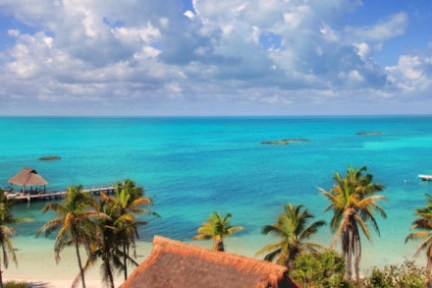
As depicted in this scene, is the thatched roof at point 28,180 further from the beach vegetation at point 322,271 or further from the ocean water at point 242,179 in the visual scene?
the beach vegetation at point 322,271

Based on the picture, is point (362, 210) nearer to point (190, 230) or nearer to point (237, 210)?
point (190, 230)

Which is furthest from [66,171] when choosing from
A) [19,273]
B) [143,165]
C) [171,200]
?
[19,273]

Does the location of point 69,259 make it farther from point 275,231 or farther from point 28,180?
point 28,180

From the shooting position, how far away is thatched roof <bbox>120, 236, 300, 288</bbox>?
17.4 m

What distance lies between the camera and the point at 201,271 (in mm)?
18234

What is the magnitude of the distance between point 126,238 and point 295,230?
10745 millimetres

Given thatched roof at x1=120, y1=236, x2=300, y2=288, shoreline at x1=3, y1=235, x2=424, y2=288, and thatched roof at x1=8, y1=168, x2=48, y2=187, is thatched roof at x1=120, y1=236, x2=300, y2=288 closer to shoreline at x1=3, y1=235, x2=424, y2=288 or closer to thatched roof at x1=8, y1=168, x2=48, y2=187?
shoreline at x1=3, y1=235, x2=424, y2=288

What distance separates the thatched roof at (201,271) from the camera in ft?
57.2

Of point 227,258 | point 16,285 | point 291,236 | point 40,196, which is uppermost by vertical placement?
point 227,258

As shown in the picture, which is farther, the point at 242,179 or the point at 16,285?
the point at 242,179

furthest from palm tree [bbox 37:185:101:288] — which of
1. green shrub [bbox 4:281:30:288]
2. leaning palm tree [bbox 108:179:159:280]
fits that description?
green shrub [bbox 4:281:30:288]

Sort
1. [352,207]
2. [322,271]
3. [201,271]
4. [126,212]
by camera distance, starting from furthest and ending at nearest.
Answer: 1. [126,212]
2. [352,207]
3. [322,271]
4. [201,271]

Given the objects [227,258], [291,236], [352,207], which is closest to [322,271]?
[291,236]

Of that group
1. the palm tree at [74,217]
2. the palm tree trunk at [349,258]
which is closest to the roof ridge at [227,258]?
the palm tree at [74,217]
